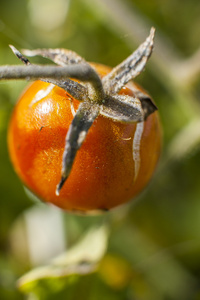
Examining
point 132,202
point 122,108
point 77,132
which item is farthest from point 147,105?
point 132,202

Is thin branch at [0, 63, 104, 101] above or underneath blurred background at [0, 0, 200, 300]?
above

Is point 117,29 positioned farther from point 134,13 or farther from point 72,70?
point 72,70

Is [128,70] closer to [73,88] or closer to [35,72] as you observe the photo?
[73,88]

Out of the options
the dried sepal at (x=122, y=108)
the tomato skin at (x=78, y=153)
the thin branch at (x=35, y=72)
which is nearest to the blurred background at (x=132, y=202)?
the tomato skin at (x=78, y=153)

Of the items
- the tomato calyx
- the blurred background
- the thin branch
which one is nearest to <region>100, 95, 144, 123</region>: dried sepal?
the tomato calyx

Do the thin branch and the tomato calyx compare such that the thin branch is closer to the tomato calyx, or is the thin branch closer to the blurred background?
the tomato calyx

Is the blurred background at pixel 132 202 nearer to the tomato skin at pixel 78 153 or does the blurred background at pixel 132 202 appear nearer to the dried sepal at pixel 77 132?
the tomato skin at pixel 78 153

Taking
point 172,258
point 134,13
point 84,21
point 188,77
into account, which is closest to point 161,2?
point 134,13
